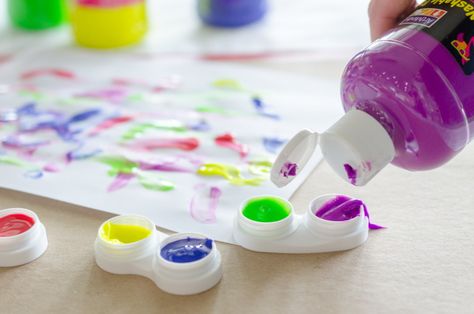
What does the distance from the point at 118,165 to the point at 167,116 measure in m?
0.13

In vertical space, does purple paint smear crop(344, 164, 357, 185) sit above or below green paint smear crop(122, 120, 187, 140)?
above

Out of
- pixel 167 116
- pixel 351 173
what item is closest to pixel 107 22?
pixel 167 116

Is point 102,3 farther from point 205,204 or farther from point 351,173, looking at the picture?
point 351,173

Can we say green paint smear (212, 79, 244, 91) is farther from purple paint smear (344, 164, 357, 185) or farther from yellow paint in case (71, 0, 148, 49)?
purple paint smear (344, 164, 357, 185)

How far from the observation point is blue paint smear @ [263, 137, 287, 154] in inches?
31.8

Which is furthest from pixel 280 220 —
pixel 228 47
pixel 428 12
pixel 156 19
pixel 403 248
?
pixel 156 19

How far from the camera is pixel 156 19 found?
3.94 feet

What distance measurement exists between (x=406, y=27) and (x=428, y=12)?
0.02 meters

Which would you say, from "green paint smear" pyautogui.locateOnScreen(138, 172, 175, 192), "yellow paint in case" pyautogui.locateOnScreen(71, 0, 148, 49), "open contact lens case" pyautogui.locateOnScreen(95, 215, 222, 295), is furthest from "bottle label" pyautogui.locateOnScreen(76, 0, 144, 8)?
"open contact lens case" pyautogui.locateOnScreen(95, 215, 222, 295)

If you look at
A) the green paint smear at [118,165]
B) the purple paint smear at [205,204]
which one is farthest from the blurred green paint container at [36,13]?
the purple paint smear at [205,204]

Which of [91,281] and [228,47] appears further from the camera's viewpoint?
[228,47]

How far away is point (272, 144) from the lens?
0.82 m

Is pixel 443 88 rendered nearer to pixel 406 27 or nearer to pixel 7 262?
pixel 406 27

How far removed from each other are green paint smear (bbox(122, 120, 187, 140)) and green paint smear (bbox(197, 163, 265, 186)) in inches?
3.7
